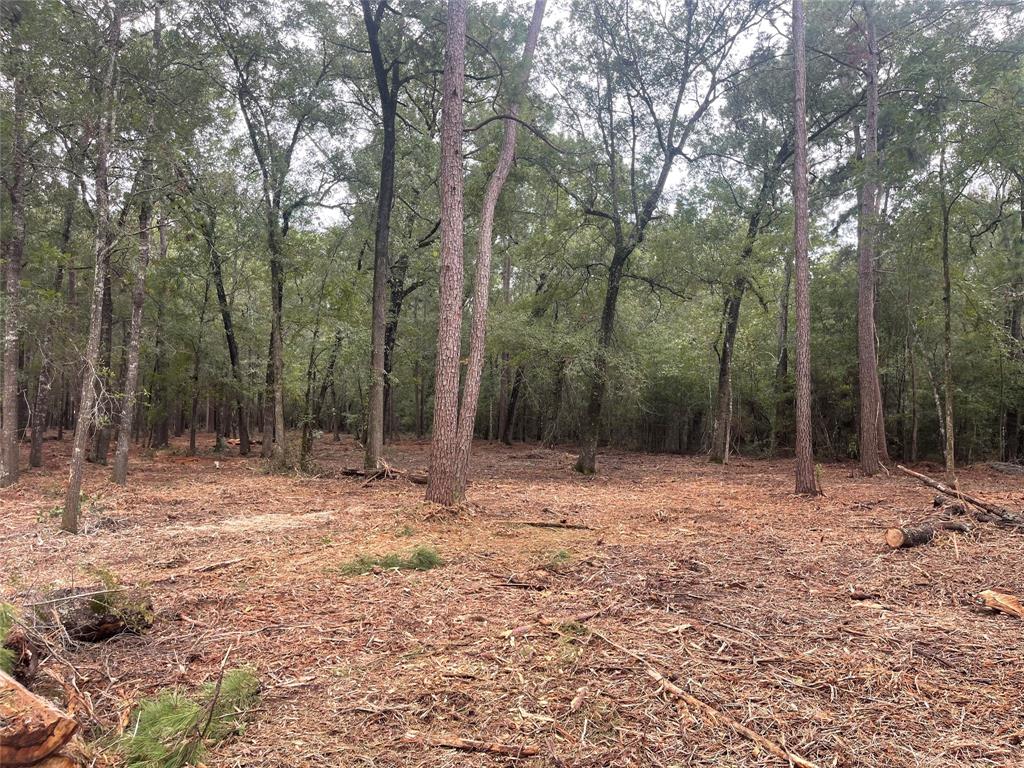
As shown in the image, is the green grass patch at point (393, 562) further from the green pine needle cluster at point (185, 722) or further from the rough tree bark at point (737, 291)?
the rough tree bark at point (737, 291)

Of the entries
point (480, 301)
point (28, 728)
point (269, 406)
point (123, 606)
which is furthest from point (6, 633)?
point (269, 406)

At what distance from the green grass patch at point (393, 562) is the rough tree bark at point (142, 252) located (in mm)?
5200

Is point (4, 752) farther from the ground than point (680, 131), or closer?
closer

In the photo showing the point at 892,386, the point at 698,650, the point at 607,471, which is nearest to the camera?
the point at 698,650

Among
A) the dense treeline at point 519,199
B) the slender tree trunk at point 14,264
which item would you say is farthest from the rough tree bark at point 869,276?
the slender tree trunk at point 14,264

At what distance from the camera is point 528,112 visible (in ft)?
37.7

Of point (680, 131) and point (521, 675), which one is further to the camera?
point (680, 131)

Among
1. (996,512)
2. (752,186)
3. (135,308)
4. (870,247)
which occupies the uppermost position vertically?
(752,186)

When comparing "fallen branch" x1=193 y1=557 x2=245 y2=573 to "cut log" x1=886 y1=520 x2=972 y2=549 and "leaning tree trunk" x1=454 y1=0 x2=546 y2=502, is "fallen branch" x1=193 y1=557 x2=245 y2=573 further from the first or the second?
"cut log" x1=886 y1=520 x2=972 y2=549

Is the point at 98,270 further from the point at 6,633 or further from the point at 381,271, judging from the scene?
the point at 381,271

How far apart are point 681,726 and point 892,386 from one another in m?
23.1

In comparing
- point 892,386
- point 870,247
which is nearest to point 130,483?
point 870,247

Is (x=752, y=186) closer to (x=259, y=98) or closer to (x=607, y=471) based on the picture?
(x=607, y=471)

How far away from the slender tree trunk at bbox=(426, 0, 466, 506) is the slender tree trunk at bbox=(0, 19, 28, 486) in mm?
6665
